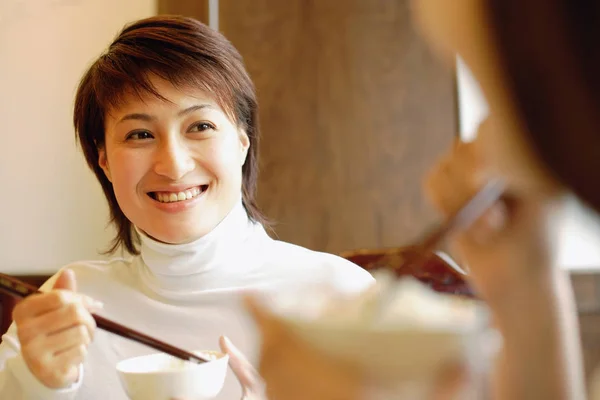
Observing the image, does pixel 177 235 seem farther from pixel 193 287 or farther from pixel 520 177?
pixel 520 177

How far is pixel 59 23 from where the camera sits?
2.40 m

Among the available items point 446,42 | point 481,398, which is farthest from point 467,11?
point 481,398

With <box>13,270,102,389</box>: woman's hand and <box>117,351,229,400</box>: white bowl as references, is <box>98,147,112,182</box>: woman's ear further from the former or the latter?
<box>117,351,229,400</box>: white bowl

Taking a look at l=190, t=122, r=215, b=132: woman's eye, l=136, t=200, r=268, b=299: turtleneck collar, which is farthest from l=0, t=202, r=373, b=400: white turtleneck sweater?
l=190, t=122, r=215, b=132: woman's eye

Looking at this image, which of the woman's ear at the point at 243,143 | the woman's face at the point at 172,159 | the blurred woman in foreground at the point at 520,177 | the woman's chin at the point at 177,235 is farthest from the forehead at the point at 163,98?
the blurred woman in foreground at the point at 520,177

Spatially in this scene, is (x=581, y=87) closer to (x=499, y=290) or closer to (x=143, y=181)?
(x=499, y=290)

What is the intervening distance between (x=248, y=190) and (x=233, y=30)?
0.88 meters

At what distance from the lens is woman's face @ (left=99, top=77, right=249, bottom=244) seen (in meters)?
1.31

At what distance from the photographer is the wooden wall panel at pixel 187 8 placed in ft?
7.46

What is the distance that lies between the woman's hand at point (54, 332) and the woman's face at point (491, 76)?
2.92 ft

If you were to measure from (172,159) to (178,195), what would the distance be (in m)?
0.09

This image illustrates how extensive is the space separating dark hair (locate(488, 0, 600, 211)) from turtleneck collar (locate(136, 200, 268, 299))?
45.4 inches

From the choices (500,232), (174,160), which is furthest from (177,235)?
(500,232)

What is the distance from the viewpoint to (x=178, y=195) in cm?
134
